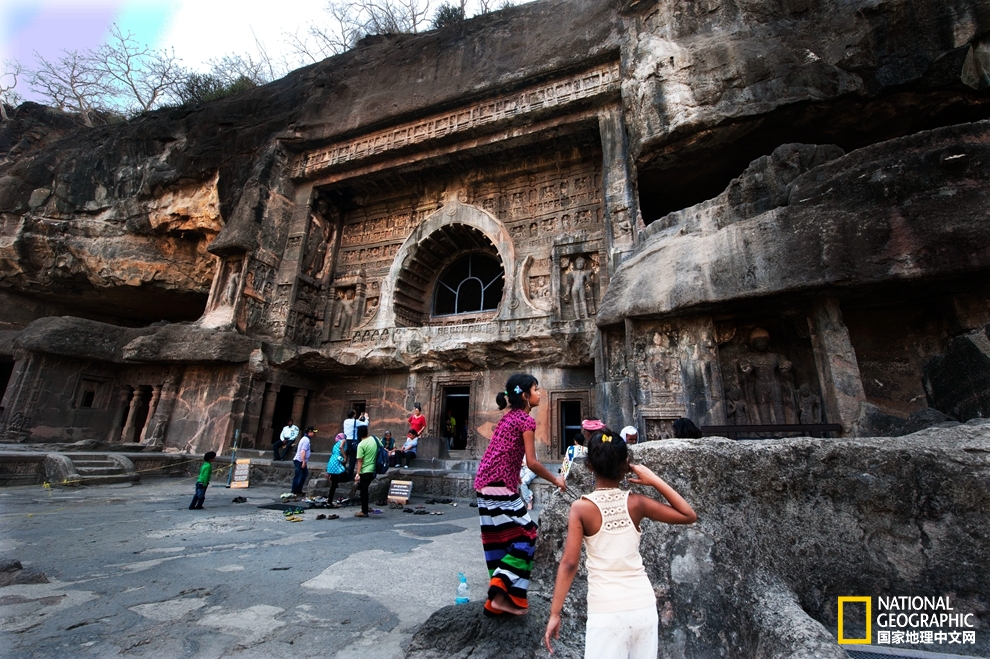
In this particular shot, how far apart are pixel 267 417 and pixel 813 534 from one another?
11638 millimetres

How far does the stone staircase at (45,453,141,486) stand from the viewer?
24.2 ft

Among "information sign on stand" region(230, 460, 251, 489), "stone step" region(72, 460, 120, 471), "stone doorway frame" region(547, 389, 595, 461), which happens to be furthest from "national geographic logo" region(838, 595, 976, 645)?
"stone step" region(72, 460, 120, 471)

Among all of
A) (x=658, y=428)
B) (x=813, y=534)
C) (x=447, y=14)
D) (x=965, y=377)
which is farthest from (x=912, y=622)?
(x=447, y=14)

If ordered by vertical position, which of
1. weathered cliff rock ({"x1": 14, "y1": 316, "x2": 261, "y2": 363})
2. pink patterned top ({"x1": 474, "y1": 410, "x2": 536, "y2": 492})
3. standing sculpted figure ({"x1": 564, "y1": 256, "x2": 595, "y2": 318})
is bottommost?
pink patterned top ({"x1": 474, "y1": 410, "x2": 536, "y2": 492})

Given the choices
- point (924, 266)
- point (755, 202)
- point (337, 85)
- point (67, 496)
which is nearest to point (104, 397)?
point (67, 496)

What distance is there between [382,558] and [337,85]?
13.5 m

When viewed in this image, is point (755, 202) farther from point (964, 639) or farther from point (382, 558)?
point (382, 558)

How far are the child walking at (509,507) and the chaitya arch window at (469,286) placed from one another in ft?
32.0

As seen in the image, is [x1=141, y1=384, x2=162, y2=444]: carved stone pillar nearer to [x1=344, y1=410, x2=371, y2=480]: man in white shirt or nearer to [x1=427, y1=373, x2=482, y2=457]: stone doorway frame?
[x1=427, y1=373, x2=482, y2=457]: stone doorway frame

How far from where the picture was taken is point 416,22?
17.0 meters

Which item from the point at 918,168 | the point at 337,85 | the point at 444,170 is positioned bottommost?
the point at 918,168

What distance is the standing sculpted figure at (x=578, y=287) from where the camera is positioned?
938 cm

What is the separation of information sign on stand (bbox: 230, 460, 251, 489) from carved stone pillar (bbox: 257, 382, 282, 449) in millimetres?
2841

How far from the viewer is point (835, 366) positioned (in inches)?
217
